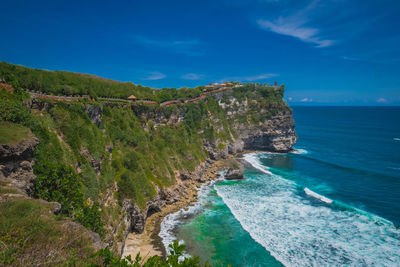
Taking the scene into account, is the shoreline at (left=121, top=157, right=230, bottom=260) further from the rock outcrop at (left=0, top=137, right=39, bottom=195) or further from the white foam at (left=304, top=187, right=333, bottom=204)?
the white foam at (left=304, top=187, right=333, bottom=204)

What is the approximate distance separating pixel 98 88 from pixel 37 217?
35.8 m

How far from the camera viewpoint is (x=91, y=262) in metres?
8.91

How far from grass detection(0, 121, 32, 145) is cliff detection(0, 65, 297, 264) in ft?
1.60

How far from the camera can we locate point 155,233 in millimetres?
28453

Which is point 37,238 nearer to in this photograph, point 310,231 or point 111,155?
point 111,155

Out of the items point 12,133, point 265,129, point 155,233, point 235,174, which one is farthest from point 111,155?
point 265,129

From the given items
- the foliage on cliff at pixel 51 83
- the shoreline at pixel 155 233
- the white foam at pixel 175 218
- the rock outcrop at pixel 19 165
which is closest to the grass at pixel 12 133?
the rock outcrop at pixel 19 165

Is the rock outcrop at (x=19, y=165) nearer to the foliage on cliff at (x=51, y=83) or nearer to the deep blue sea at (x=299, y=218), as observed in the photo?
the foliage on cliff at (x=51, y=83)

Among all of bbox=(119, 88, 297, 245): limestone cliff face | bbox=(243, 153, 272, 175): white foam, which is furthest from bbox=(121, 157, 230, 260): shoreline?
bbox=(119, 88, 297, 245): limestone cliff face

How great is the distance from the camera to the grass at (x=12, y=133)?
1496 centimetres

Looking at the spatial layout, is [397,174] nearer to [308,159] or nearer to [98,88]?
[308,159]

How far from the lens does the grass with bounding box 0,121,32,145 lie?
1496 centimetres

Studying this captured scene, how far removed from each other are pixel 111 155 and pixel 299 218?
28577mm

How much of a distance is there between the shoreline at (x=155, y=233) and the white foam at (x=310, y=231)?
6.05 meters
